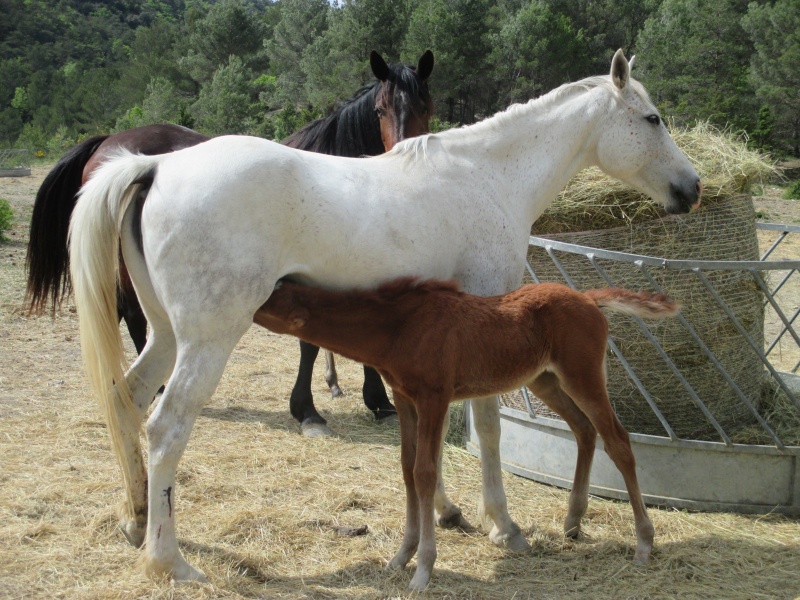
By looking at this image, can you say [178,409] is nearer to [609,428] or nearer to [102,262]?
[102,262]

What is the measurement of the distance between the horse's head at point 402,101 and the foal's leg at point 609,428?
2.22 meters

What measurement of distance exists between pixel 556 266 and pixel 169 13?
90.2 m

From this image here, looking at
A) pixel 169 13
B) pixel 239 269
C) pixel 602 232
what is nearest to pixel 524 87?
pixel 602 232

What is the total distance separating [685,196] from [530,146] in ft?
2.71

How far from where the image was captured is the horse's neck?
3619 millimetres

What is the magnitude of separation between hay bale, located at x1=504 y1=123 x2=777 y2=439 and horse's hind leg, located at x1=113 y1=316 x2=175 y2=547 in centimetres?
217

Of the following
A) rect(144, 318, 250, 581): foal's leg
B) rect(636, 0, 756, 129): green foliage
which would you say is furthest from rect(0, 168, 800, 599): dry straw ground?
rect(636, 0, 756, 129): green foliage

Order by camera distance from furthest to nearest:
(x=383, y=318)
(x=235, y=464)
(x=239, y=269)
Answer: (x=235, y=464), (x=383, y=318), (x=239, y=269)

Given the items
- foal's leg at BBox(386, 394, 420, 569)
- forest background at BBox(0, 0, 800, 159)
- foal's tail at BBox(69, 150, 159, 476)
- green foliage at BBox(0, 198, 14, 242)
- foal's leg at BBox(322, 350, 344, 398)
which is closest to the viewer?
foal's tail at BBox(69, 150, 159, 476)

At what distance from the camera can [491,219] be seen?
3455 mm

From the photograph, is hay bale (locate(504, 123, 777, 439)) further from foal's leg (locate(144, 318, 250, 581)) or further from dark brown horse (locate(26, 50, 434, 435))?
foal's leg (locate(144, 318, 250, 581))

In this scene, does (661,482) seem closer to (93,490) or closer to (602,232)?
(602,232)

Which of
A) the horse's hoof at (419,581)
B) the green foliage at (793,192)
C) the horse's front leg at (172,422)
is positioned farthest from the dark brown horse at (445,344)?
the green foliage at (793,192)

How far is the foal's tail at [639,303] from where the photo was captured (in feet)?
10.8
